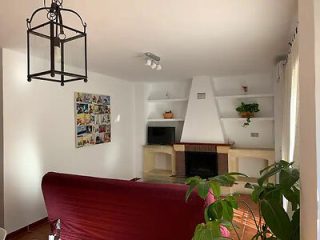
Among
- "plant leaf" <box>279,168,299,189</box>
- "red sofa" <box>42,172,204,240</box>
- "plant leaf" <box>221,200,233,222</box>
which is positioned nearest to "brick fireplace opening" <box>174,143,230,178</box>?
"red sofa" <box>42,172,204,240</box>

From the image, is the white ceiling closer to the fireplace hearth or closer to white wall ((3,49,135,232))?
white wall ((3,49,135,232))

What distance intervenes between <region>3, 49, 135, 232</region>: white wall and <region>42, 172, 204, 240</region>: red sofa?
0.94m

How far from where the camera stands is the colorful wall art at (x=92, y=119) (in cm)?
434

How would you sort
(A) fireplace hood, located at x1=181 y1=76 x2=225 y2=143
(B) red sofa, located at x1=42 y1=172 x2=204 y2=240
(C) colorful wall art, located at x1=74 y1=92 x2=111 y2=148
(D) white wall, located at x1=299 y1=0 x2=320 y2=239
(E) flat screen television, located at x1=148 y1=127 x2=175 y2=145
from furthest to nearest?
(E) flat screen television, located at x1=148 y1=127 x2=175 y2=145
(A) fireplace hood, located at x1=181 y1=76 x2=225 y2=143
(C) colorful wall art, located at x1=74 y1=92 x2=111 y2=148
(B) red sofa, located at x1=42 y1=172 x2=204 y2=240
(D) white wall, located at x1=299 y1=0 x2=320 y2=239

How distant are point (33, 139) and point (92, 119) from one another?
1.28 meters

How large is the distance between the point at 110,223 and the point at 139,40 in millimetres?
1913

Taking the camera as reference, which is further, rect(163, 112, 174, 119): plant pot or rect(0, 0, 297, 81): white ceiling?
rect(163, 112, 174, 119): plant pot

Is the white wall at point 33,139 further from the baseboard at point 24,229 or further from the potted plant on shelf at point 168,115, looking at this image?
the potted plant on shelf at point 168,115

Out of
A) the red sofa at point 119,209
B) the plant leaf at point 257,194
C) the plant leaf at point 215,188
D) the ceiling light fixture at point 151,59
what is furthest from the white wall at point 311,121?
the ceiling light fixture at point 151,59

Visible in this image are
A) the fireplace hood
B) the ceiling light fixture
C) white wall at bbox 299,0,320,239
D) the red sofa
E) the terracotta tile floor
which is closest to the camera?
white wall at bbox 299,0,320,239

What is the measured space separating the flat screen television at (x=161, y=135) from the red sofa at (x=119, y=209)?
341 cm

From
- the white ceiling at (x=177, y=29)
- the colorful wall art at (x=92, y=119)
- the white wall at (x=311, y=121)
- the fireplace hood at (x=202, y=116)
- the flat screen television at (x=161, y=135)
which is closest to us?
the white wall at (x=311, y=121)

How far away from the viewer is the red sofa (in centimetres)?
206

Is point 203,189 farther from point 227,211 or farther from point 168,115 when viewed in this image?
point 168,115
